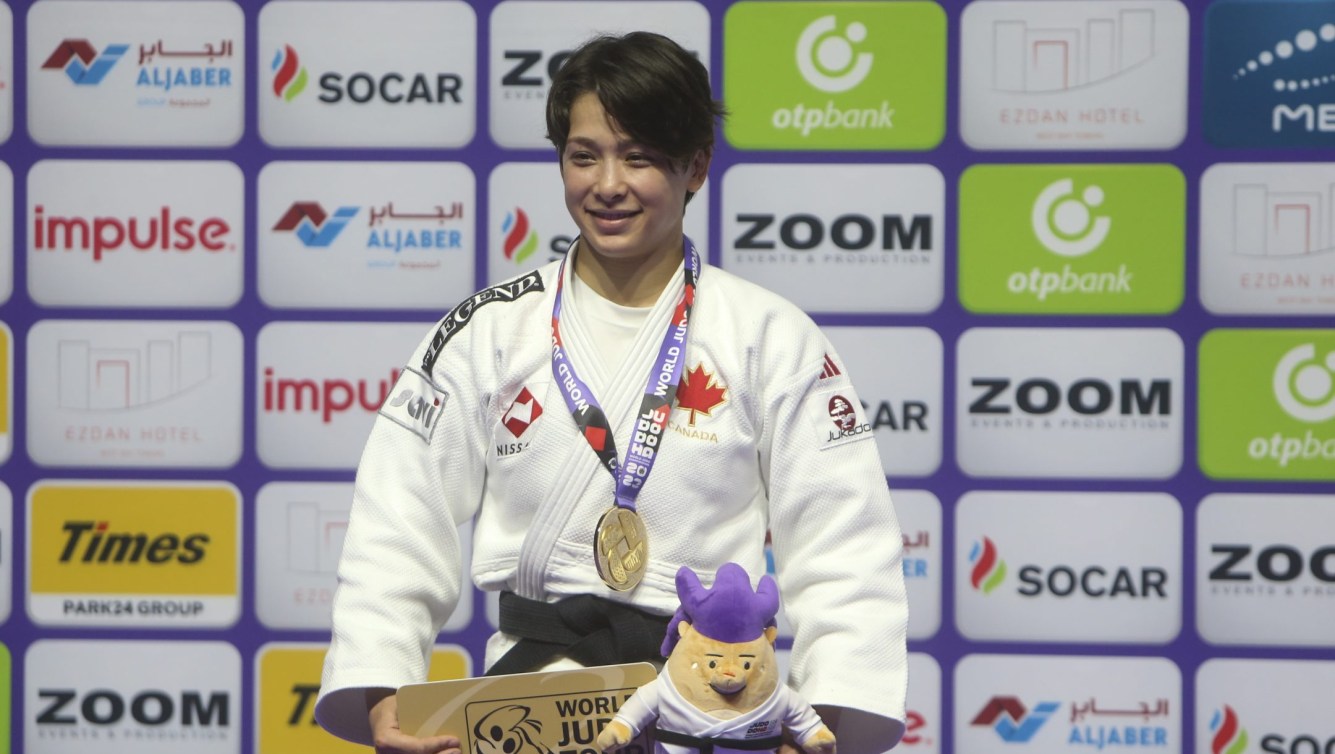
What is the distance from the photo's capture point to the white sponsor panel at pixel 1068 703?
2.99m

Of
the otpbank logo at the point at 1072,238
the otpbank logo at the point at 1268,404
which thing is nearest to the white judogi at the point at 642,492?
the otpbank logo at the point at 1072,238

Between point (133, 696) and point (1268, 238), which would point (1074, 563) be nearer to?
point (1268, 238)

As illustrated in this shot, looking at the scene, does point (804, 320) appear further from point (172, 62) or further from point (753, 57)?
point (172, 62)

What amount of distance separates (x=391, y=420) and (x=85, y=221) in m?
1.55

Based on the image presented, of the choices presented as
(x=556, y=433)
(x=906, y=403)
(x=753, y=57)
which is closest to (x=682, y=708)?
(x=556, y=433)

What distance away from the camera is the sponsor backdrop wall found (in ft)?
9.70

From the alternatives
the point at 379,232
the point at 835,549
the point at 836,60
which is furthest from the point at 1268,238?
the point at 379,232

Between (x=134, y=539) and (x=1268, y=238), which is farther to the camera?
(x=134, y=539)

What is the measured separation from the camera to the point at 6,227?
3080 millimetres

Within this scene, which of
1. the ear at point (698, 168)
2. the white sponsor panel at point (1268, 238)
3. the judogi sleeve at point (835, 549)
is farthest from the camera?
the white sponsor panel at point (1268, 238)

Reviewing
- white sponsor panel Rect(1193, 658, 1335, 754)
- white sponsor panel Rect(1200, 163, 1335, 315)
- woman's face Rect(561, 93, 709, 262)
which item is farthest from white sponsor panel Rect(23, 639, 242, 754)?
white sponsor panel Rect(1200, 163, 1335, 315)

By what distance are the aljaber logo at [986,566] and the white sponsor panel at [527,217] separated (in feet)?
2.74

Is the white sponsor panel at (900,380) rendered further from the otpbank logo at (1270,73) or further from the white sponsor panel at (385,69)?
the white sponsor panel at (385,69)

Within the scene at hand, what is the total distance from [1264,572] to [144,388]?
2.38 m
